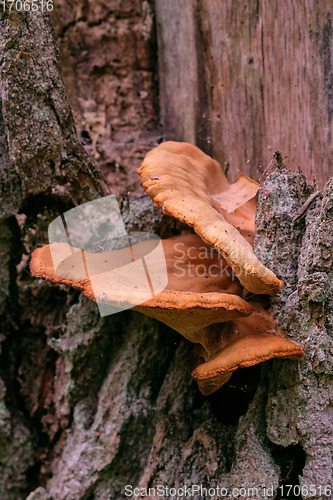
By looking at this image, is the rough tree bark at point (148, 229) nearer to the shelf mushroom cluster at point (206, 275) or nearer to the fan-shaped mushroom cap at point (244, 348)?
the fan-shaped mushroom cap at point (244, 348)

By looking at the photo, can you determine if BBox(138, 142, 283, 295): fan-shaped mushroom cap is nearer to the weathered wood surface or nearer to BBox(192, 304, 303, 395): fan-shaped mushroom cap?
BBox(192, 304, 303, 395): fan-shaped mushroom cap

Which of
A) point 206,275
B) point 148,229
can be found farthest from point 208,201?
point 148,229

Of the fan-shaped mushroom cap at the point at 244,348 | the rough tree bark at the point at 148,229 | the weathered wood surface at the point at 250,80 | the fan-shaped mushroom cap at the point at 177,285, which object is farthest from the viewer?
the weathered wood surface at the point at 250,80

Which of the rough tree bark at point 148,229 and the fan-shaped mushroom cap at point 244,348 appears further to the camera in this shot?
the rough tree bark at point 148,229

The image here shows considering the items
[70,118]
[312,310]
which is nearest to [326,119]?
[312,310]

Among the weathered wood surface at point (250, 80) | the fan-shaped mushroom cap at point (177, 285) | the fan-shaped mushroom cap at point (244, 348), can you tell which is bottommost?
the fan-shaped mushroom cap at point (244, 348)

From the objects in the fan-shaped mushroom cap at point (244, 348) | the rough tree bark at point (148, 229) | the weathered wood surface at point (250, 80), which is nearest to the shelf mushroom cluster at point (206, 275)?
the fan-shaped mushroom cap at point (244, 348)

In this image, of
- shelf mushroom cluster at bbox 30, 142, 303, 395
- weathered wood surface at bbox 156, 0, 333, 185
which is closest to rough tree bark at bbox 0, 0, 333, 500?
weathered wood surface at bbox 156, 0, 333, 185
